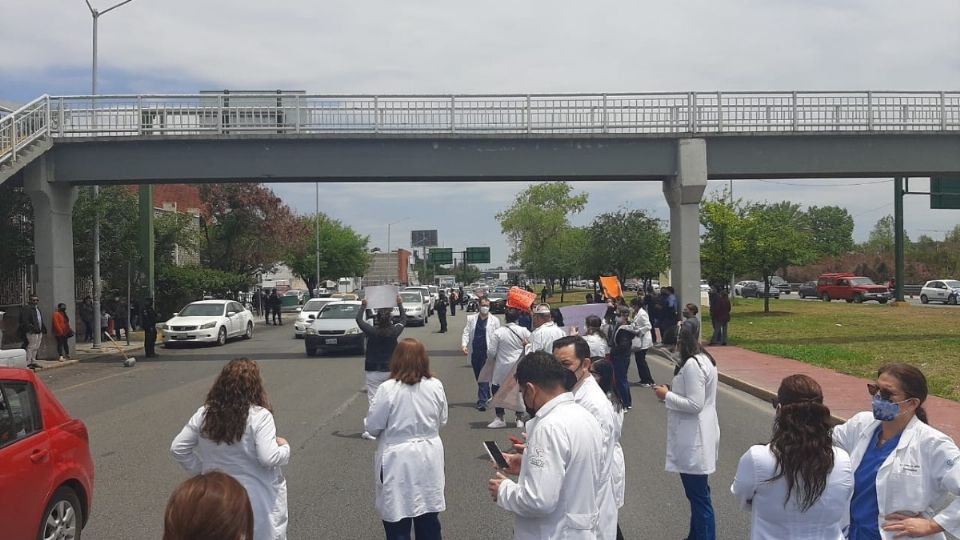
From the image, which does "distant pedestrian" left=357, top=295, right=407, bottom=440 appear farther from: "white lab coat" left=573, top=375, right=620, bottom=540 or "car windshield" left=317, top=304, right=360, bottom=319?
"car windshield" left=317, top=304, right=360, bottom=319

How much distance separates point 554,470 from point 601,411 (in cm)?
147

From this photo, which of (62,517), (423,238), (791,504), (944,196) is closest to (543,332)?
(62,517)

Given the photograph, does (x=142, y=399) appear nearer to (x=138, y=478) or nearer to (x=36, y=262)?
(x=138, y=478)

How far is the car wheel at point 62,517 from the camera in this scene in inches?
211

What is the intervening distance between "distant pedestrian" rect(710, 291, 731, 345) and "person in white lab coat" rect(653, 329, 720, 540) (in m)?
18.2

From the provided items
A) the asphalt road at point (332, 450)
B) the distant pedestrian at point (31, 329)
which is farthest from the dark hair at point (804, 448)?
the distant pedestrian at point (31, 329)

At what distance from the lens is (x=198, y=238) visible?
42656 mm

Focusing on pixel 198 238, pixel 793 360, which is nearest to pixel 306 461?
pixel 793 360

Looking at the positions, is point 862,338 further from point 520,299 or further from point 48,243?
point 48,243

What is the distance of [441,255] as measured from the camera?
114 meters

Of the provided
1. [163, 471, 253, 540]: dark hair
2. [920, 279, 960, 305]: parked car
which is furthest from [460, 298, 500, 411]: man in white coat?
[920, 279, 960, 305]: parked car

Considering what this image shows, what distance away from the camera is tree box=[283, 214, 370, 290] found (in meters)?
65.6

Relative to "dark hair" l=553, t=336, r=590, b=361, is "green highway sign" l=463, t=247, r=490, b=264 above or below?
above

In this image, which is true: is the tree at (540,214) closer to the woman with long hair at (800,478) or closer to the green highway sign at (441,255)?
the green highway sign at (441,255)
